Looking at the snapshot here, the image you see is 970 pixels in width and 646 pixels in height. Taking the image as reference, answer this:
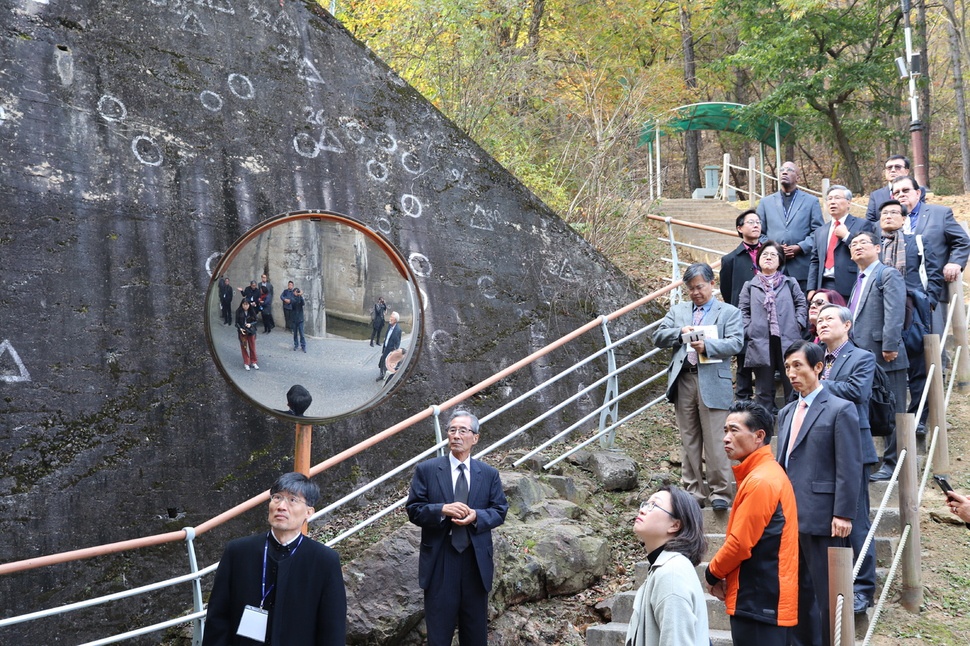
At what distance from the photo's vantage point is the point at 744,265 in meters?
7.54

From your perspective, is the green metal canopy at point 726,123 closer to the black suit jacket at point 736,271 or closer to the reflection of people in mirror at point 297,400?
the black suit jacket at point 736,271

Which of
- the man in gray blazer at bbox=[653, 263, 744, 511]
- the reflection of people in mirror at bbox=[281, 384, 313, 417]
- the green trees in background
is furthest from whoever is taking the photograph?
the green trees in background

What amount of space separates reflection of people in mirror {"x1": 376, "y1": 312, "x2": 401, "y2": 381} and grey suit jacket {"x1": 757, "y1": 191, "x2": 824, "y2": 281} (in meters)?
4.80

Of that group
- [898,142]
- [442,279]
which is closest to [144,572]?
[442,279]

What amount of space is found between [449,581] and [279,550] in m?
1.39

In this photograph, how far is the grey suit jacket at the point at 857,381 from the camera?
5199 mm

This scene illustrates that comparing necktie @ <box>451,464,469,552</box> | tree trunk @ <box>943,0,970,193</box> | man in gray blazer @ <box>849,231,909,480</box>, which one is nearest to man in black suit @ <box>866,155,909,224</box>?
man in gray blazer @ <box>849,231,909,480</box>

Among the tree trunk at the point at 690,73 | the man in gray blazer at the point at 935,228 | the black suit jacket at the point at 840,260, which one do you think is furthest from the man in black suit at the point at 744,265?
the tree trunk at the point at 690,73

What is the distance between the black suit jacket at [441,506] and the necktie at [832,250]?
12.6 feet

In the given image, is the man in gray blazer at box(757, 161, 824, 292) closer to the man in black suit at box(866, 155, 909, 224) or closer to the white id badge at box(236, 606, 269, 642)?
the man in black suit at box(866, 155, 909, 224)

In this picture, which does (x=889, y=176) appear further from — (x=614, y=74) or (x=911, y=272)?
(x=614, y=74)

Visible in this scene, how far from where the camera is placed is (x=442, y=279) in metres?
7.70

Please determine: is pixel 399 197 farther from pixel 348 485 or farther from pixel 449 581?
pixel 449 581

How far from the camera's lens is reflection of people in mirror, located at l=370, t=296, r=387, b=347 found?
395cm
